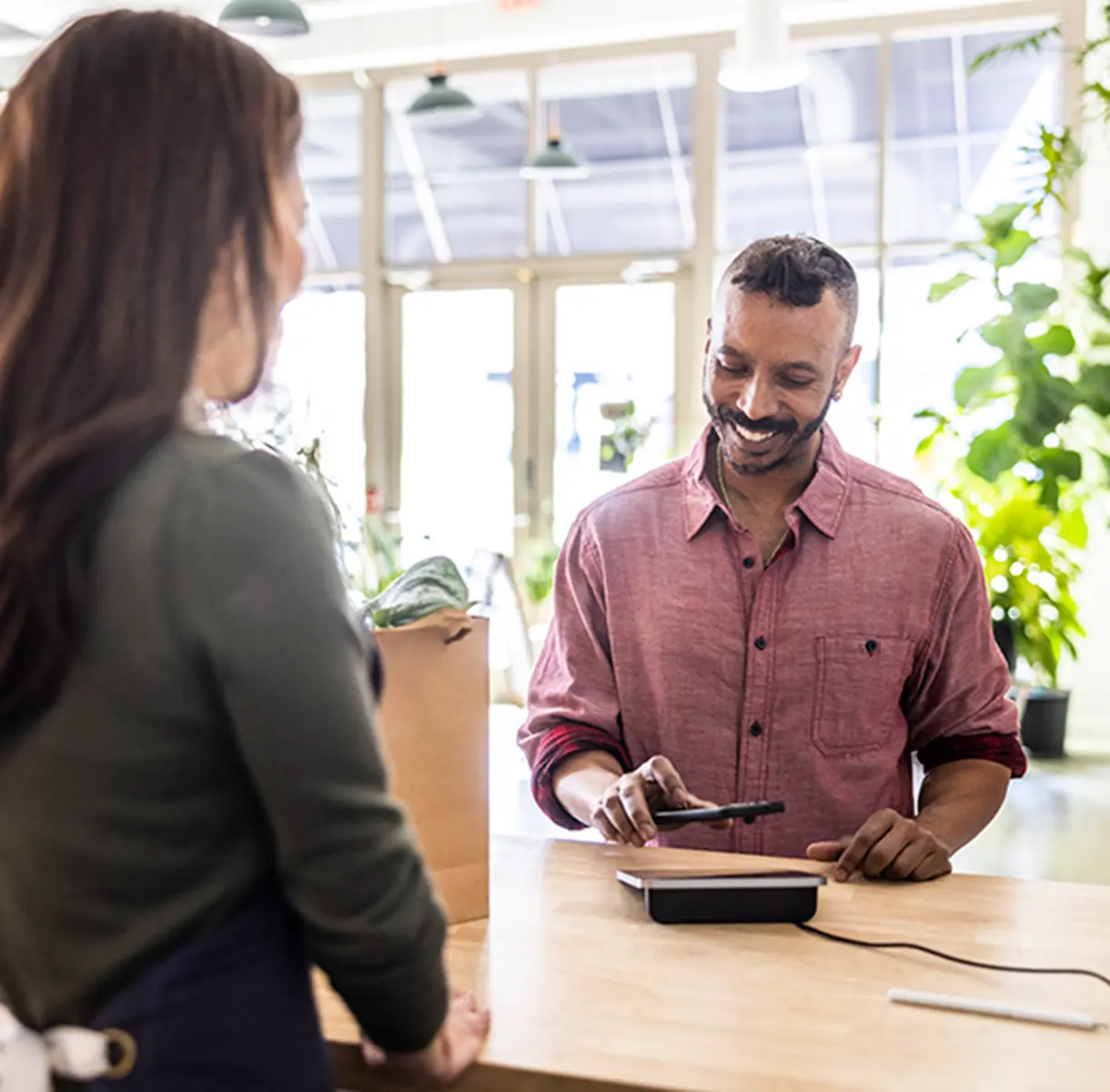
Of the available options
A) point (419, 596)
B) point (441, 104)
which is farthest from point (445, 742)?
point (441, 104)

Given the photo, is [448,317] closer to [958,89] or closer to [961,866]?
[958,89]

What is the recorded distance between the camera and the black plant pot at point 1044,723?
5.96 meters

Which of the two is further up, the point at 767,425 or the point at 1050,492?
the point at 767,425

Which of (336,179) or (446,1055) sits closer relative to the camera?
(446,1055)

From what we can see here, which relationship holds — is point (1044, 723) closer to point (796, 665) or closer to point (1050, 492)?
point (1050, 492)

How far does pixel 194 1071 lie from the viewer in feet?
2.65

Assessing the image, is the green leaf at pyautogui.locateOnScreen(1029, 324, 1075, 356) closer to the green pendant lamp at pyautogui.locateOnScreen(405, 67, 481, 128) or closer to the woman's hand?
the green pendant lamp at pyautogui.locateOnScreen(405, 67, 481, 128)

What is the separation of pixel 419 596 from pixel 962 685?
87cm

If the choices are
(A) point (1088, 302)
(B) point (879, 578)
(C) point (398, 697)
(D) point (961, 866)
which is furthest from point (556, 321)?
(C) point (398, 697)

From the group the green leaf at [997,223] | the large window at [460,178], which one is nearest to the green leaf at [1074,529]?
the green leaf at [997,223]

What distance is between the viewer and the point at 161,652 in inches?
31.0

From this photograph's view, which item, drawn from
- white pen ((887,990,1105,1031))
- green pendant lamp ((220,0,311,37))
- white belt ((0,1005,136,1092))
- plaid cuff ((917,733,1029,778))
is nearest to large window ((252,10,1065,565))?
green pendant lamp ((220,0,311,37))

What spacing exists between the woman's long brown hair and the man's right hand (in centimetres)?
83

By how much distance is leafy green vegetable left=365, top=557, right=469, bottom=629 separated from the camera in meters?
1.26
